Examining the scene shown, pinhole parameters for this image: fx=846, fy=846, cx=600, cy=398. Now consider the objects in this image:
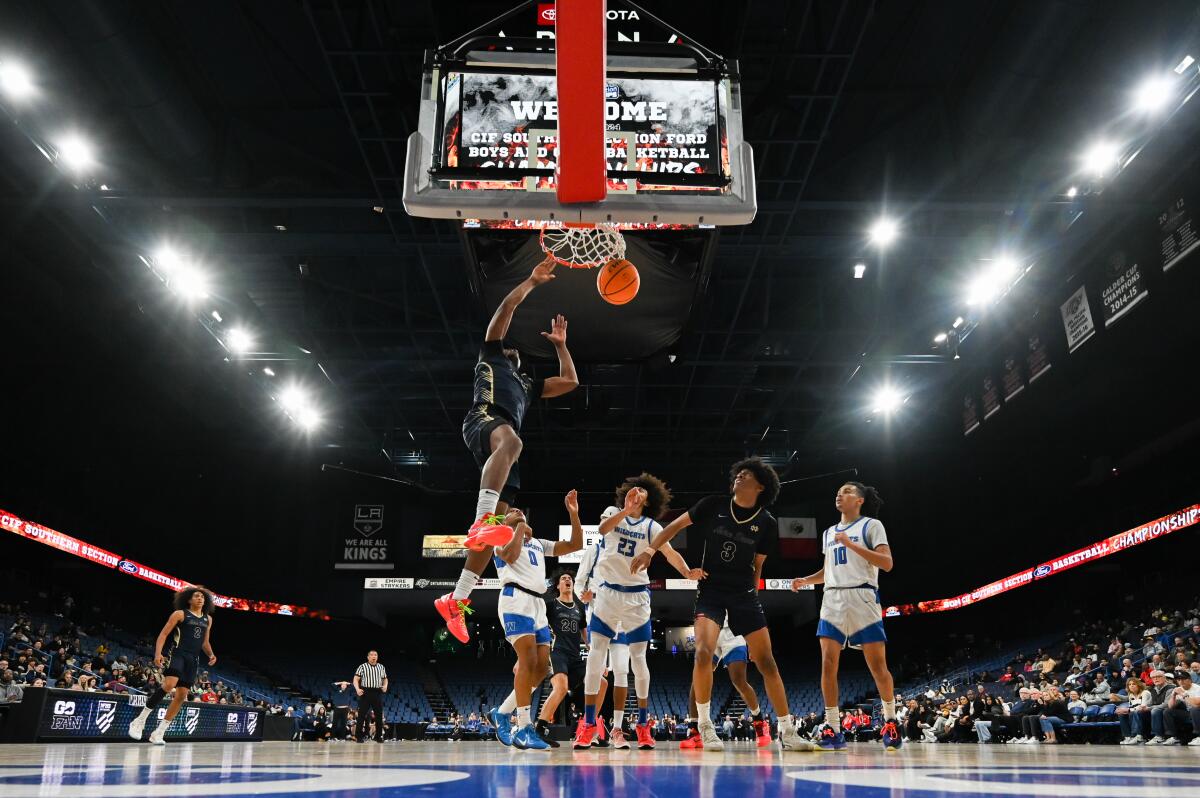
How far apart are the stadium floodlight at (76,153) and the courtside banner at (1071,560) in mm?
19969

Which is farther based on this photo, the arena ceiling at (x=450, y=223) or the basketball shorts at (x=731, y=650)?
the arena ceiling at (x=450, y=223)

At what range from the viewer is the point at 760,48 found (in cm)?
1039

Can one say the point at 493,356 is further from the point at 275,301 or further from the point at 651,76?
the point at 275,301

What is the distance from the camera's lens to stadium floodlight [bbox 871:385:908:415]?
2081cm

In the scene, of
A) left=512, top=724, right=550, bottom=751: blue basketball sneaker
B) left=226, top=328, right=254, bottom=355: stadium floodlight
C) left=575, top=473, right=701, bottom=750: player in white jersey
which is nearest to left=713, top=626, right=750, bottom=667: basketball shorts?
left=575, top=473, right=701, bottom=750: player in white jersey

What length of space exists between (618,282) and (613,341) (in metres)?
3.78

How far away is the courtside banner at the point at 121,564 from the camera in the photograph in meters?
17.7

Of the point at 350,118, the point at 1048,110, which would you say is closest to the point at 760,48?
the point at 1048,110

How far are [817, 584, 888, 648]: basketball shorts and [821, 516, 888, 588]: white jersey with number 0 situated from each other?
6 centimetres

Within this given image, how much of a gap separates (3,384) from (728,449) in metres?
17.5

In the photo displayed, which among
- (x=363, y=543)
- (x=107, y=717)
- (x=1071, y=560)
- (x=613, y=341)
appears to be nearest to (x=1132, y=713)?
(x=1071, y=560)

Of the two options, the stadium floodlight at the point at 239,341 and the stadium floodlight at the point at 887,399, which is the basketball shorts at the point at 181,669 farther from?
the stadium floodlight at the point at 887,399

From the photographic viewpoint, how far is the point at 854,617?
21.0ft

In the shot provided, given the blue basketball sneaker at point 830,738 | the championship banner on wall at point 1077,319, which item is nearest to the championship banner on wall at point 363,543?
the championship banner on wall at point 1077,319
